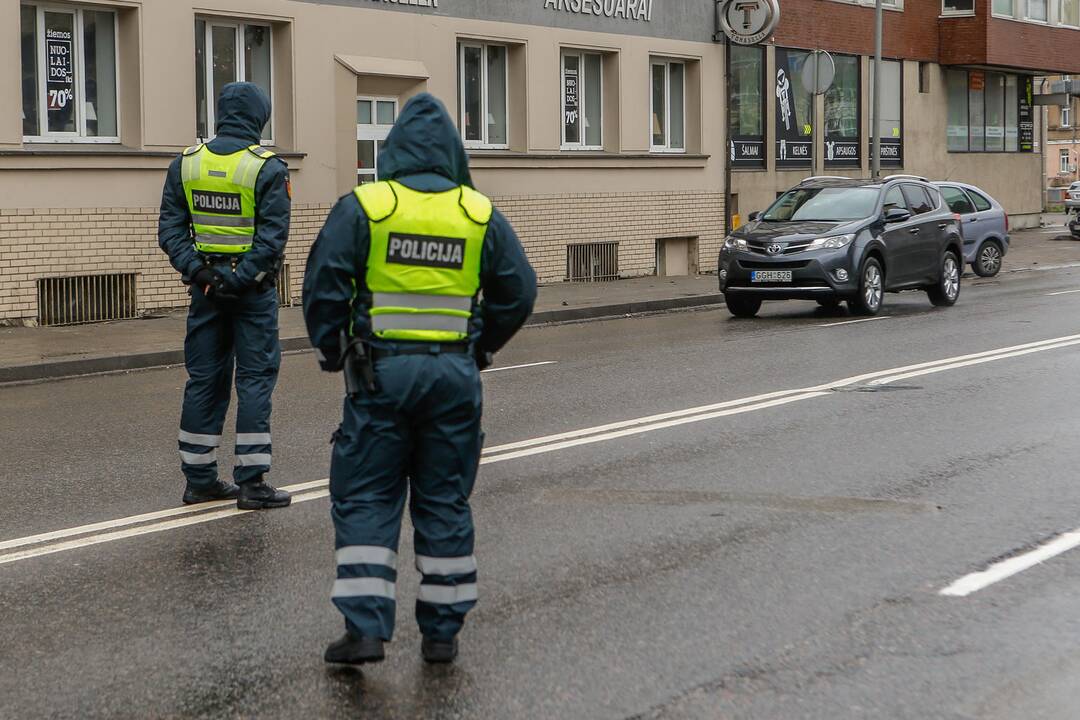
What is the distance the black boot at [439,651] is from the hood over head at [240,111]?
342 centimetres


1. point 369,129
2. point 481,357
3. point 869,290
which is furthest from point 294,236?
point 481,357

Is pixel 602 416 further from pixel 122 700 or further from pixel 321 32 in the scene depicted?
pixel 321 32

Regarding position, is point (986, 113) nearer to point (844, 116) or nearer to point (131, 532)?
point (844, 116)

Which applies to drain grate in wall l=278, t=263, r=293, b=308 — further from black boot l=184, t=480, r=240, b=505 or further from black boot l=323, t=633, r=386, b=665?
black boot l=323, t=633, r=386, b=665

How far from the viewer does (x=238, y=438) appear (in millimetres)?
7590

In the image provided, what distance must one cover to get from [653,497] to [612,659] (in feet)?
8.81

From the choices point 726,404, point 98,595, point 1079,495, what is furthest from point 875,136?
point 98,595

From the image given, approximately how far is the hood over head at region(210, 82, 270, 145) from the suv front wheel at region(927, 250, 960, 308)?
46.0 feet

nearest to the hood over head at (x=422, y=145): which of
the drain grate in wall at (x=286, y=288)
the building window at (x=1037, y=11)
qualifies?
the drain grate in wall at (x=286, y=288)

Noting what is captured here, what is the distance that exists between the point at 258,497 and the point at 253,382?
56 centimetres

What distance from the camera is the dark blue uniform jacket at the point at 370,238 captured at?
194 inches

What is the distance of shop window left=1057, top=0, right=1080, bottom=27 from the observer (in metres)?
40.5

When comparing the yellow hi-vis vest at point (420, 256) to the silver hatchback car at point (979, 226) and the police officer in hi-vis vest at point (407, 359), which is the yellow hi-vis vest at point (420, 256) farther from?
the silver hatchback car at point (979, 226)

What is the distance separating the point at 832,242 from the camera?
60.5 feet
